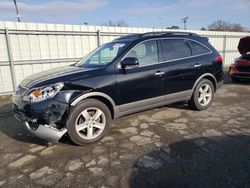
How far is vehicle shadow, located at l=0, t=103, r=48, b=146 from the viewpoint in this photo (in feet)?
13.5

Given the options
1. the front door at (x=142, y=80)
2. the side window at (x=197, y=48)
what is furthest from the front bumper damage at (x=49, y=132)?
the side window at (x=197, y=48)

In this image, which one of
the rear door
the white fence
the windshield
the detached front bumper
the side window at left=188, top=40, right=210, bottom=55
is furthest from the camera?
the white fence

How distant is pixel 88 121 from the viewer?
377cm

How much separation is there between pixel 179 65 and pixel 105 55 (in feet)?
5.37

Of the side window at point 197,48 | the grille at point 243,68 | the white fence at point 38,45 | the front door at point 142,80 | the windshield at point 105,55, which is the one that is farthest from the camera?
the grille at point 243,68

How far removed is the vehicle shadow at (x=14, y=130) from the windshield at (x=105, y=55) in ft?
5.67

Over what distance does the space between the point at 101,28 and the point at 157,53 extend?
548 cm

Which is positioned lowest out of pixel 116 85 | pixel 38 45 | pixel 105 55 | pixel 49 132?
pixel 49 132

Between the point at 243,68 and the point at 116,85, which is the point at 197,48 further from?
the point at 243,68

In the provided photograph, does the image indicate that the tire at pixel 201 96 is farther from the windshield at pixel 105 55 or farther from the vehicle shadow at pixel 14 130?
the vehicle shadow at pixel 14 130

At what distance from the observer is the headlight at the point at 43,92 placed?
3.49 meters

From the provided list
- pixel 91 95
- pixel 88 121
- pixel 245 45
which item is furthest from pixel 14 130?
pixel 245 45

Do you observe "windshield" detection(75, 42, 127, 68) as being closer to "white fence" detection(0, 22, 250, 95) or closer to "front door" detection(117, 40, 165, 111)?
"front door" detection(117, 40, 165, 111)

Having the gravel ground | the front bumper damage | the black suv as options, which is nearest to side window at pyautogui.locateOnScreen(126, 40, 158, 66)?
the black suv
